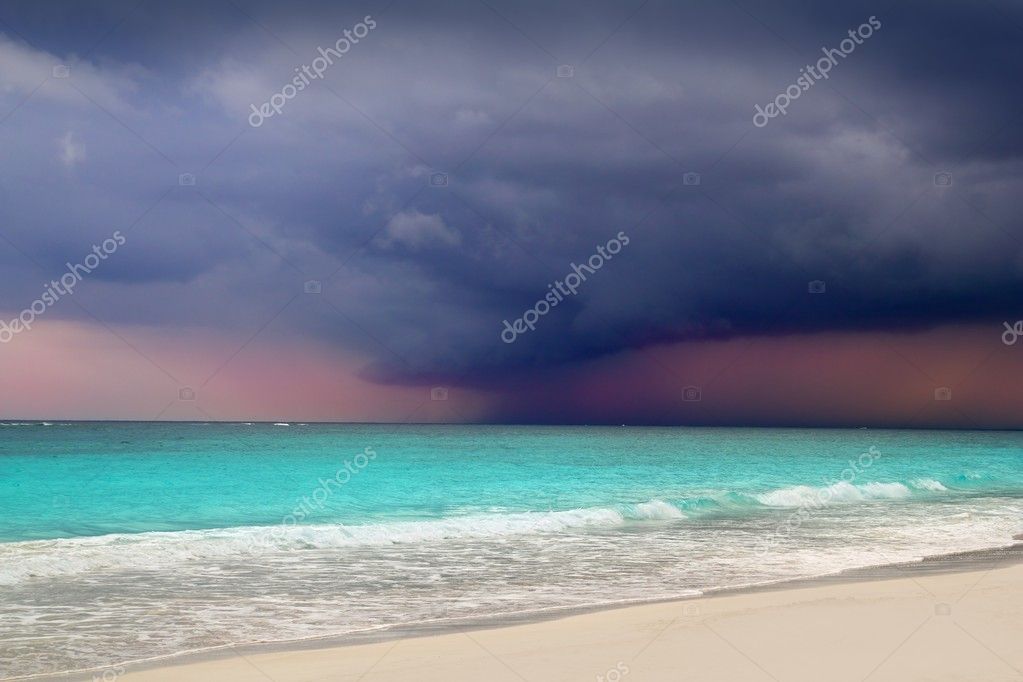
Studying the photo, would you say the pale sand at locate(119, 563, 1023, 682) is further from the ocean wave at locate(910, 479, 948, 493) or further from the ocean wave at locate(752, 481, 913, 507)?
the ocean wave at locate(910, 479, 948, 493)

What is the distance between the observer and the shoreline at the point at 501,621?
8.38 metres

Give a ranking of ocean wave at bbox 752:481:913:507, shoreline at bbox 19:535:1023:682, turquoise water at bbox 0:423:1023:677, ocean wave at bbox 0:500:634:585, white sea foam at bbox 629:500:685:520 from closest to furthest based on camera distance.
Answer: shoreline at bbox 19:535:1023:682 < turquoise water at bbox 0:423:1023:677 < ocean wave at bbox 0:500:634:585 < white sea foam at bbox 629:500:685:520 < ocean wave at bbox 752:481:913:507

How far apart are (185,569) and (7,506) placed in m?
16.4

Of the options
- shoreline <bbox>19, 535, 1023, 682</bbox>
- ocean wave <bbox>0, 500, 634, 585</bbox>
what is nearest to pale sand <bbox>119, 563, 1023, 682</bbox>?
shoreline <bbox>19, 535, 1023, 682</bbox>

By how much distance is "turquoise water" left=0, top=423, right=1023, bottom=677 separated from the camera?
10539 millimetres

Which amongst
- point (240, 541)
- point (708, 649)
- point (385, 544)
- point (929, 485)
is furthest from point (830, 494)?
point (708, 649)

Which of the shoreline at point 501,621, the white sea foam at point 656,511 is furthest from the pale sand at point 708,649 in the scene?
the white sea foam at point 656,511

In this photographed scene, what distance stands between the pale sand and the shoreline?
0.13 metres

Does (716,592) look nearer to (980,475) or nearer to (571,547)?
(571,547)

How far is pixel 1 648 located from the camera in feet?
29.2

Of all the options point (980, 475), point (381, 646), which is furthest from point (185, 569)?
point (980, 475)

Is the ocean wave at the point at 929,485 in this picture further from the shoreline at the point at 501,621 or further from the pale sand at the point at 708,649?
the pale sand at the point at 708,649

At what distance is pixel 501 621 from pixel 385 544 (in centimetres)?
825

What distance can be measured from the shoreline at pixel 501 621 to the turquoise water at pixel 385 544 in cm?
33
